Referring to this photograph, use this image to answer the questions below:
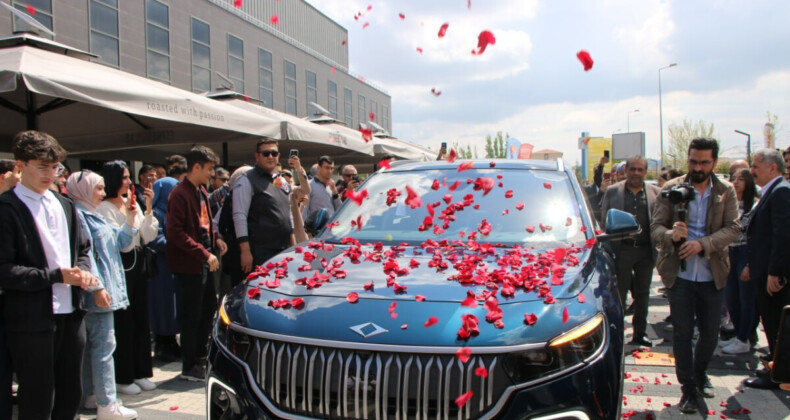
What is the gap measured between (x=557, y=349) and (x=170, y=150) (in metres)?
10.4

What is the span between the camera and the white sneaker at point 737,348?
557 cm

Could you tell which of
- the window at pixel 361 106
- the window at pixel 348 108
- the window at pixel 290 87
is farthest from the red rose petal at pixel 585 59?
the window at pixel 361 106

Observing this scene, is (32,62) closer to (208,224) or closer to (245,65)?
(208,224)

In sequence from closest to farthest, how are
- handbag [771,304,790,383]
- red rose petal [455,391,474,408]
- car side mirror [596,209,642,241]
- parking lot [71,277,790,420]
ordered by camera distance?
red rose petal [455,391,474,408]
handbag [771,304,790,383]
car side mirror [596,209,642,241]
parking lot [71,277,790,420]

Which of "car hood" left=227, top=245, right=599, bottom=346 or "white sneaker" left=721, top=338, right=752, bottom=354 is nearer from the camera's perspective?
"car hood" left=227, top=245, right=599, bottom=346

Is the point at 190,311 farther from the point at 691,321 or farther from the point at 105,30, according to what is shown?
the point at 105,30

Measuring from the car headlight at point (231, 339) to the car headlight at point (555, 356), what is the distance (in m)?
1.10

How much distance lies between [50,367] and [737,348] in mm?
5921

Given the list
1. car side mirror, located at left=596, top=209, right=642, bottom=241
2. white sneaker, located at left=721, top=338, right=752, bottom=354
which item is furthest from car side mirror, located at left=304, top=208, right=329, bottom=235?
white sneaker, located at left=721, top=338, right=752, bottom=354

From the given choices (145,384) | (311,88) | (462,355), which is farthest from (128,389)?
(311,88)

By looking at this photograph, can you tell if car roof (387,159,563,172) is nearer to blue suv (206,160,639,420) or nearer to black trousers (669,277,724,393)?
blue suv (206,160,639,420)

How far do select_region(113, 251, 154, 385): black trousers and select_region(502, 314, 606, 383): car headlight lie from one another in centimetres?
344

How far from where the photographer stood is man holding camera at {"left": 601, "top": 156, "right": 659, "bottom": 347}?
19.2 ft

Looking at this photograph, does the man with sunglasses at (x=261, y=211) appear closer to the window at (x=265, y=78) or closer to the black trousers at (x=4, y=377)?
the black trousers at (x=4, y=377)
